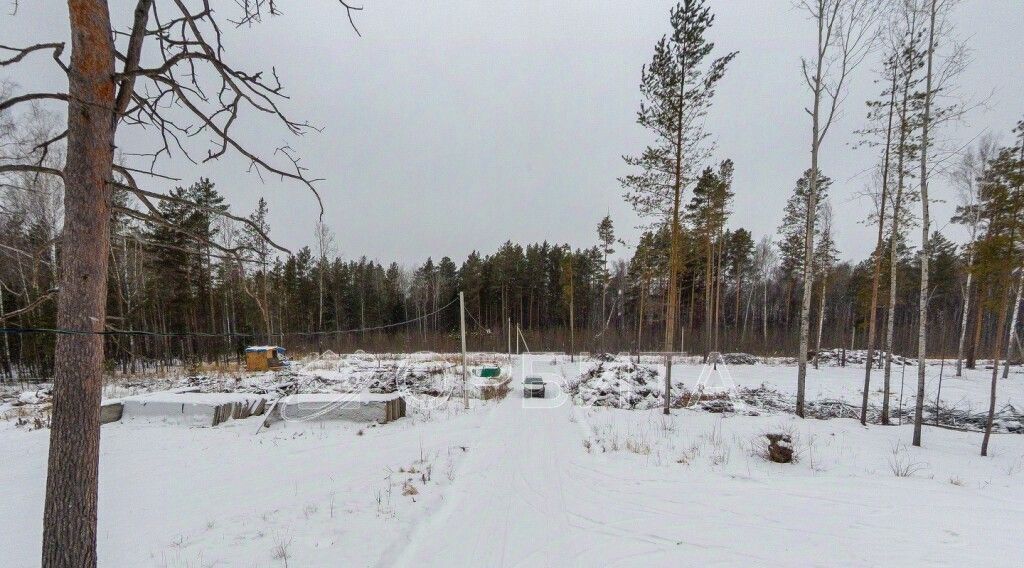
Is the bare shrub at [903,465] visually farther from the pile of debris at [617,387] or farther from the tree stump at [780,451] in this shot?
the pile of debris at [617,387]

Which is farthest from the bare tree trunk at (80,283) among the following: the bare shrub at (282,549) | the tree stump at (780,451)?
the tree stump at (780,451)

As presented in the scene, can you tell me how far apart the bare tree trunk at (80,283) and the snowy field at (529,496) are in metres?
1.51

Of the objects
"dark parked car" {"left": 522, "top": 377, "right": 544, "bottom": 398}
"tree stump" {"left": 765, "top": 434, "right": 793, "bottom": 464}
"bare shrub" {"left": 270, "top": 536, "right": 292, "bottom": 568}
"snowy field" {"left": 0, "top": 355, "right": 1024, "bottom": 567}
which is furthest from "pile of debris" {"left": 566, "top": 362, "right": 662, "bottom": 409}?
"bare shrub" {"left": 270, "top": 536, "right": 292, "bottom": 568}

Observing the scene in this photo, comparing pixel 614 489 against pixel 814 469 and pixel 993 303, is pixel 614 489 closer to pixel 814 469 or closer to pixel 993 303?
pixel 814 469

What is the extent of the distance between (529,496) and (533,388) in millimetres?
8580

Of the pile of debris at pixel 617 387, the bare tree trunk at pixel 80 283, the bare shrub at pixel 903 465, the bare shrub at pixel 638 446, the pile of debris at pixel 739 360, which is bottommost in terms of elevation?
the pile of debris at pixel 739 360

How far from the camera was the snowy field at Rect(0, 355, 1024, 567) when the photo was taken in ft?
11.7

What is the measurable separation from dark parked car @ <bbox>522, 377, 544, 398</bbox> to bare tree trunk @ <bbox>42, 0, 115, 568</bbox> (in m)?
11.9

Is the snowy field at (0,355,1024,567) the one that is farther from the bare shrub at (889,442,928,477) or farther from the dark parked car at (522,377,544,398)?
the dark parked car at (522,377,544,398)

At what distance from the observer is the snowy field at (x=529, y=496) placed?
11.7 feet

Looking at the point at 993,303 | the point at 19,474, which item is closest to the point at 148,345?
the point at 19,474

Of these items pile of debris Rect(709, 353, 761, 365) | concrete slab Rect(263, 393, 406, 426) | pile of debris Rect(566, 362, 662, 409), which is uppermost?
concrete slab Rect(263, 393, 406, 426)

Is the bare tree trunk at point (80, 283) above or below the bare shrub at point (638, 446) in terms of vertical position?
above

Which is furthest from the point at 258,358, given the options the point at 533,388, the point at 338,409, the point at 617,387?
the point at 617,387
